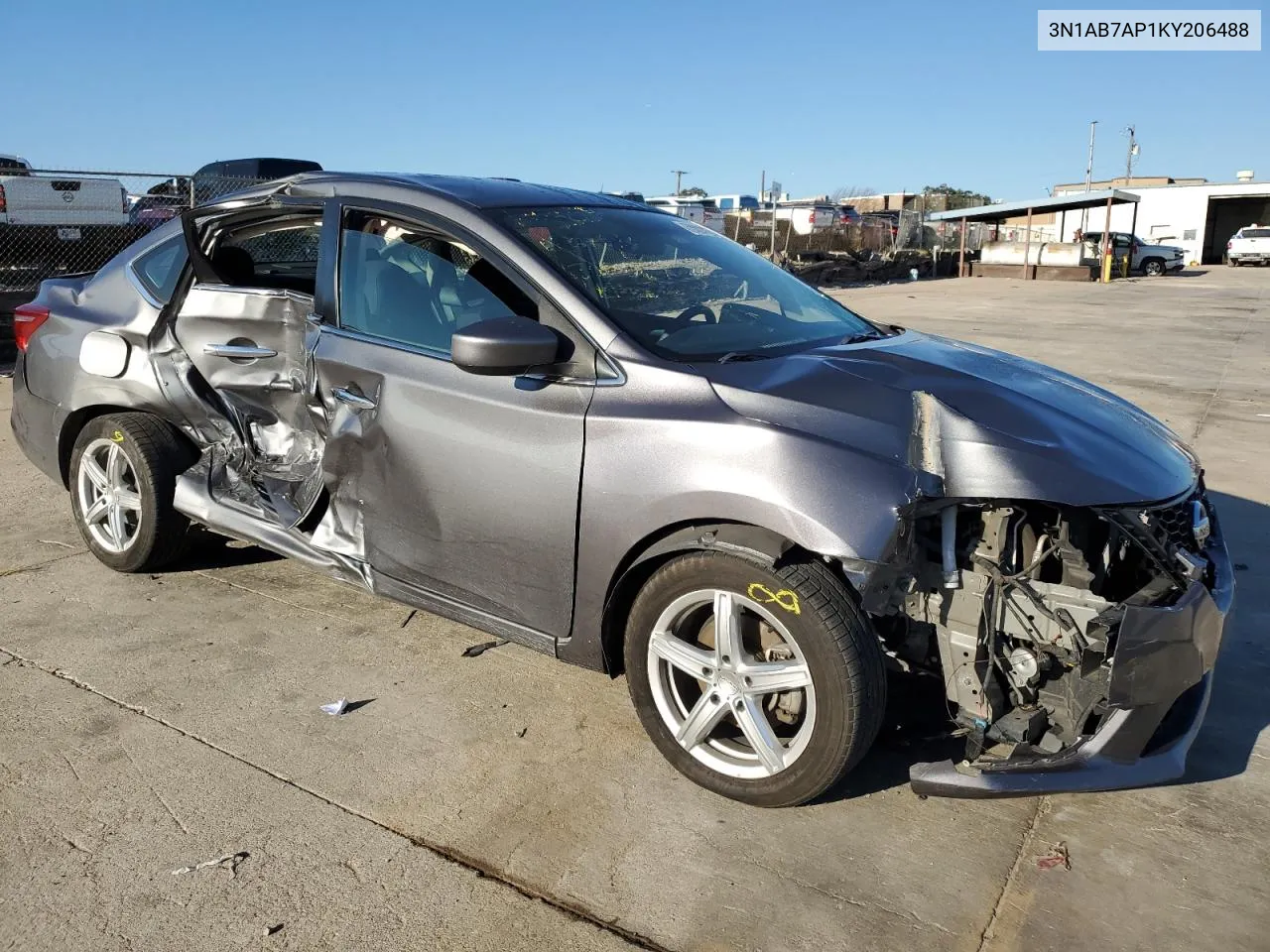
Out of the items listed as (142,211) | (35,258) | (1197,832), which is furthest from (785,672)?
(142,211)

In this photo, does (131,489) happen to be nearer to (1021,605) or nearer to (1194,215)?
(1021,605)

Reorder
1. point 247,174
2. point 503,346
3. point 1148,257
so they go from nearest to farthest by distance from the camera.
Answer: point 503,346, point 247,174, point 1148,257

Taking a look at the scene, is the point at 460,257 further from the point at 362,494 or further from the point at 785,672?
the point at 785,672

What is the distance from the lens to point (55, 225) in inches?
464

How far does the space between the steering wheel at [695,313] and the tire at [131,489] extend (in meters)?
2.36

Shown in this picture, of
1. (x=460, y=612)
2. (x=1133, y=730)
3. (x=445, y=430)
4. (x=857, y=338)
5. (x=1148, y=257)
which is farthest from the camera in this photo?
(x=1148, y=257)

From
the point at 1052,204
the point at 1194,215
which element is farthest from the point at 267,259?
the point at 1194,215

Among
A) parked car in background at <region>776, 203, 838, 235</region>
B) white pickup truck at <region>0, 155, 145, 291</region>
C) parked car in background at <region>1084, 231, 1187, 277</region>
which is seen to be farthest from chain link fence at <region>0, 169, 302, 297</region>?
parked car in background at <region>1084, 231, 1187, 277</region>

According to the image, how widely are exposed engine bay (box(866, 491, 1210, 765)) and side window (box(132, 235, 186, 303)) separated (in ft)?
11.1

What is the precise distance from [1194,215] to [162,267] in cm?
6116

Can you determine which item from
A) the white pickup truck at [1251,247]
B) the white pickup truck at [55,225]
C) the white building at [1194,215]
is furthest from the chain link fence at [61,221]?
the white building at [1194,215]

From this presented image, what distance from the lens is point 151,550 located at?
4590 mm

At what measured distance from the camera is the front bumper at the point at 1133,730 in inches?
103

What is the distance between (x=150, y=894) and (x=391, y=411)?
1.61 meters
